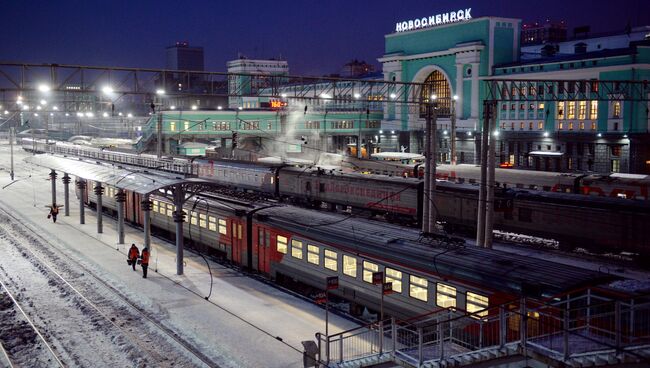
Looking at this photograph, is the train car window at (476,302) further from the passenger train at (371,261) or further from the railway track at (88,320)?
the railway track at (88,320)

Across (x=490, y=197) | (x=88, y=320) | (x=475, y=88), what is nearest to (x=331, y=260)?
(x=490, y=197)

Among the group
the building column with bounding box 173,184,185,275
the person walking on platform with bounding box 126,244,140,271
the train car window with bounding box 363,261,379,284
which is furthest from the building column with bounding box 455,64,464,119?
the train car window with bounding box 363,261,379,284

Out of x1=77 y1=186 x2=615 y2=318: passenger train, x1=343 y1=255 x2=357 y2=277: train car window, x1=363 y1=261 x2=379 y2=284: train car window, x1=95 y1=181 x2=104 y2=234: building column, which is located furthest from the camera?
x1=95 y1=181 x2=104 y2=234: building column

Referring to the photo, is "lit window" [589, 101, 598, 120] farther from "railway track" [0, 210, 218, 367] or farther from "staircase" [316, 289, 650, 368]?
"staircase" [316, 289, 650, 368]

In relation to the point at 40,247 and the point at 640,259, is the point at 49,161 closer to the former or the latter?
the point at 40,247

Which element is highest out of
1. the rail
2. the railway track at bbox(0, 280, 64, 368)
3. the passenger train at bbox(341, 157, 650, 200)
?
the rail

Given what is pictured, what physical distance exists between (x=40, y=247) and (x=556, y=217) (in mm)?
22869

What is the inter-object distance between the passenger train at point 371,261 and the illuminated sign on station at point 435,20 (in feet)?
161

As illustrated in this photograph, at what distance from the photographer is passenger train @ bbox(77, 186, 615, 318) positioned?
13.7 metres

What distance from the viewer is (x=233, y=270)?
79.0 feet

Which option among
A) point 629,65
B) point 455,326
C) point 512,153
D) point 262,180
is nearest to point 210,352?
point 455,326

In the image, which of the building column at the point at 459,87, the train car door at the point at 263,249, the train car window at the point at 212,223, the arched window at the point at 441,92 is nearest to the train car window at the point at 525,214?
the train car door at the point at 263,249

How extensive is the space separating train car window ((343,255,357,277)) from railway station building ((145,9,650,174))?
28.4 m

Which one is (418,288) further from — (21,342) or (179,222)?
(179,222)
